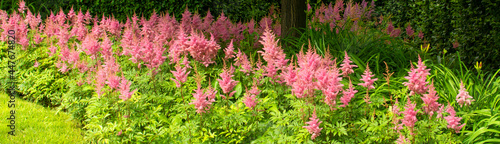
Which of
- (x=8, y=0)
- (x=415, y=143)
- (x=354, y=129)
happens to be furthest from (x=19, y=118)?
(x=8, y=0)

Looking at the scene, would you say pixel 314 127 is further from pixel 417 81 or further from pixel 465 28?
pixel 465 28

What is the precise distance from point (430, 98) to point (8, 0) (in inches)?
417

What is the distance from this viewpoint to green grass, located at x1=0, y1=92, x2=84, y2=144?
467 centimetres

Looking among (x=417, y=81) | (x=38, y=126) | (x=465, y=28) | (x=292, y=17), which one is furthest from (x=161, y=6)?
(x=417, y=81)

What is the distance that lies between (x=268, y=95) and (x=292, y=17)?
2620mm

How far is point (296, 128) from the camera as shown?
3383 millimetres

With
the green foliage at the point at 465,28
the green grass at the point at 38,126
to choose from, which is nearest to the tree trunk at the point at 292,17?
the green foliage at the point at 465,28

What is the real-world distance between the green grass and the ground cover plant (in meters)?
0.20

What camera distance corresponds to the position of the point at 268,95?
13.6ft

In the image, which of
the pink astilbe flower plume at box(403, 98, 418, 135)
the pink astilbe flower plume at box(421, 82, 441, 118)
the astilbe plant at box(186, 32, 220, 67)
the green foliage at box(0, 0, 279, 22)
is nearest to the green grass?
the astilbe plant at box(186, 32, 220, 67)

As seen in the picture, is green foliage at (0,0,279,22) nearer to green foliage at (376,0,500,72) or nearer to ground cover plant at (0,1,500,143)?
ground cover plant at (0,1,500,143)

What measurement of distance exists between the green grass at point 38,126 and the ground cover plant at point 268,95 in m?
0.20

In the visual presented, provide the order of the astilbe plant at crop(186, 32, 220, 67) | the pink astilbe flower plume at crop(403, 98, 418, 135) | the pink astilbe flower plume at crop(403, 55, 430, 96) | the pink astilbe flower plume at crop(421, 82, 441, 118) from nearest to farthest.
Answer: the pink astilbe flower plume at crop(403, 98, 418, 135) < the pink astilbe flower plume at crop(421, 82, 441, 118) < the pink astilbe flower plume at crop(403, 55, 430, 96) < the astilbe plant at crop(186, 32, 220, 67)

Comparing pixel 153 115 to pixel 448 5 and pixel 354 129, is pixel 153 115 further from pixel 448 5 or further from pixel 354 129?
pixel 448 5
